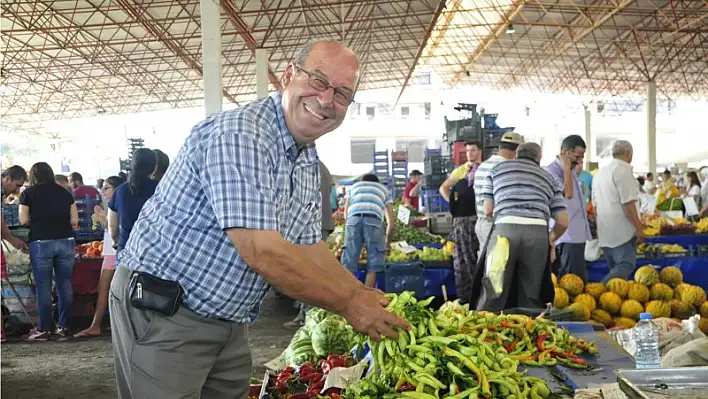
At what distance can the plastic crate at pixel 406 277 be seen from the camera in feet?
26.0

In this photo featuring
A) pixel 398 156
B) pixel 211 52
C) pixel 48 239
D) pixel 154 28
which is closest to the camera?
pixel 48 239

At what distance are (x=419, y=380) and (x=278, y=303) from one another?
764 cm

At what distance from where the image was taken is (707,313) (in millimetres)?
5820

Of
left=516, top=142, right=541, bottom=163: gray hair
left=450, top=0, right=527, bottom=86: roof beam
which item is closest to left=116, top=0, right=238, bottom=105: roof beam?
left=450, top=0, right=527, bottom=86: roof beam

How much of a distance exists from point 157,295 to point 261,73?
14.8 m

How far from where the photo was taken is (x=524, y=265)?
525 centimetres

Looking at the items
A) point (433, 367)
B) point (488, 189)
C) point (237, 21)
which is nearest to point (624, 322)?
point (488, 189)

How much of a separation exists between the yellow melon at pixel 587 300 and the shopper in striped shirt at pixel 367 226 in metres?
2.69

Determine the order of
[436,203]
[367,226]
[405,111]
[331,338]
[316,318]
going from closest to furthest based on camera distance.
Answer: [331,338], [316,318], [367,226], [436,203], [405,111]

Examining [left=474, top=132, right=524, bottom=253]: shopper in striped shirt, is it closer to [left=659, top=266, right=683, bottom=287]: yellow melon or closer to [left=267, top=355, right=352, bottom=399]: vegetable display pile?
[left=659, top=266, right=683, bottom=287]: yellow melon

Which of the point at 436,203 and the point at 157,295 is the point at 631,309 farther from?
the point at 436,203

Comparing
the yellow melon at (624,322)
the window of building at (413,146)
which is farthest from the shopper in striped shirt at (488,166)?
the window of building at (413,146)

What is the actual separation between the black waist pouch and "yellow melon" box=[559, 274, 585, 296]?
4717mm

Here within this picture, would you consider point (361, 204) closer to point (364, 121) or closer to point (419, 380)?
point (419, 380)
